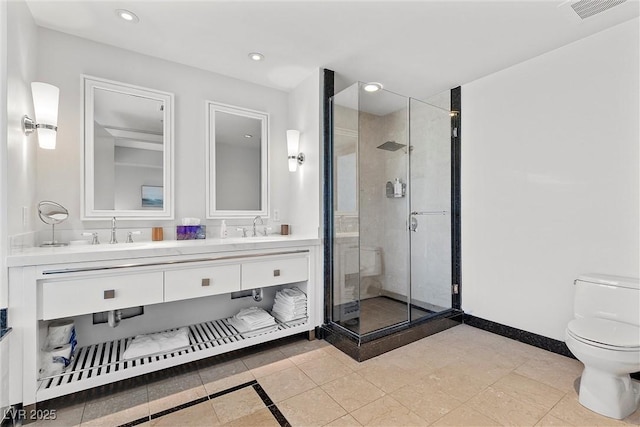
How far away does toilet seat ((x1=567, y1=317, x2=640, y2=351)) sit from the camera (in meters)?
1.59

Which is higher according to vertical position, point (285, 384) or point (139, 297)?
point (139, 297)

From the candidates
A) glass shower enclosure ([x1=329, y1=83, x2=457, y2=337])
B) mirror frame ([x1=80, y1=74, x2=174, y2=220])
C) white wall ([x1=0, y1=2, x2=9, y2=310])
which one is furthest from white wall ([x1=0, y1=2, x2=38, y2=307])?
glass shower enclosure ([x1=329, y1=83, x2=457, y2=337])

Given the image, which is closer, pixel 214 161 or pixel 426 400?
pixel 426 400

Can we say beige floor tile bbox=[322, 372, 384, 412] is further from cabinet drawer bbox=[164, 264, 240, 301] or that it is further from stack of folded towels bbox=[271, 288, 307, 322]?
cabinet drawer bbox=[164, 264, 240, 301]

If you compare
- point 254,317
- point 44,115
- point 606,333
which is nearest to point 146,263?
point 254,317

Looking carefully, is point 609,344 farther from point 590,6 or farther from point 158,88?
point 158,88

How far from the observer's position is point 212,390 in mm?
1879

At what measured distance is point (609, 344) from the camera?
1.60 m

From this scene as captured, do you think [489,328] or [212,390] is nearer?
[212,390]

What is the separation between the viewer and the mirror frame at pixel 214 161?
2639mm

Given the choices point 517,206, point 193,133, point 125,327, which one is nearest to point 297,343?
point 125,327

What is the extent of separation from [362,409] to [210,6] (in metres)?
2.57

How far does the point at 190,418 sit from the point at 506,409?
1762mm

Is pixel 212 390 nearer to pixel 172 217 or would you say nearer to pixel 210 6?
pixel 172 217
